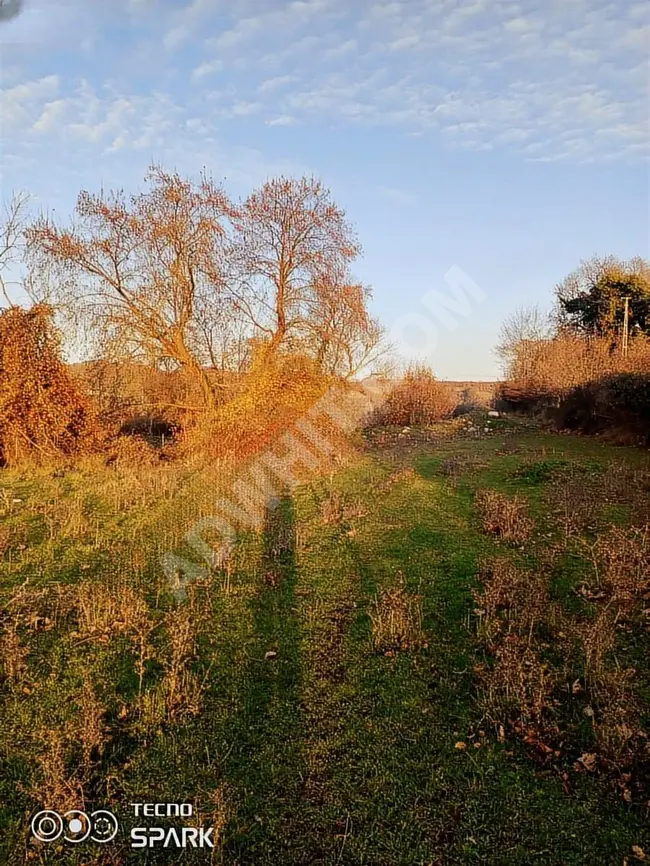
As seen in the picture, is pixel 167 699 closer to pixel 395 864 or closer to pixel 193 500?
pixel 395 864

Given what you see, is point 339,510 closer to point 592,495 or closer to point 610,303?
point 592,495

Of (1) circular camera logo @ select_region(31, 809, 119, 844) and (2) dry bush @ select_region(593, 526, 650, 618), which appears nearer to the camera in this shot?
(1) circular camera logo @ select_region(31, 809, 119, 844)

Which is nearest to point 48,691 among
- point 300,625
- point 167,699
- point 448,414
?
point 167,699

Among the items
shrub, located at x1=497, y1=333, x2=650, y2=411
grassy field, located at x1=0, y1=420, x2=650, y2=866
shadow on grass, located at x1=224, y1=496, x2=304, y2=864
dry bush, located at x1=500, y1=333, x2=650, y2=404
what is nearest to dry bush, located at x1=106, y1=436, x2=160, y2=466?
grassy field, located at x1=0, y1=420, x2=650, y2=866

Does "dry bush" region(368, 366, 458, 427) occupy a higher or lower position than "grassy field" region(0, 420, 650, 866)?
higher

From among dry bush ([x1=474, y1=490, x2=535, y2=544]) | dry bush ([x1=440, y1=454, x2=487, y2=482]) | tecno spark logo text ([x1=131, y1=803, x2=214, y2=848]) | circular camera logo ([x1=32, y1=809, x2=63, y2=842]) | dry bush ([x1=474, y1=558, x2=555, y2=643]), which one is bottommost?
tecno spark logo text ([x1=131, y1=803, x2=214, y2=848])

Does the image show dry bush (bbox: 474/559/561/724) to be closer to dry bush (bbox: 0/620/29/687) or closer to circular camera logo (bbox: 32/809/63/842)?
circular camera logo (bbox: 32/809/63/842)

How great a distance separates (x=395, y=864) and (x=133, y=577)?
163 inches

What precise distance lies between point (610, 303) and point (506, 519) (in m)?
23.1

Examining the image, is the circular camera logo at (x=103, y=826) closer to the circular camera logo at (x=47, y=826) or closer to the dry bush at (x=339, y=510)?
the circular camera logo at (x=47, y=826)

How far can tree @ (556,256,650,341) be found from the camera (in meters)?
25.1

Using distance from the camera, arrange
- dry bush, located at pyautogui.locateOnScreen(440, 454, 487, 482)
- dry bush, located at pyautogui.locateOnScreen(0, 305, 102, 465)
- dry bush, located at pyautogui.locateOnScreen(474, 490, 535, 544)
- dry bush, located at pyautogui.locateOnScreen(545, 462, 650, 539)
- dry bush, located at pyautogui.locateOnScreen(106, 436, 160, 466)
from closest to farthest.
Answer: dry bush, located at pyautogui.locateOnScreen(474, 490, 535, 544) < dry bush, located at pyautogui.locateOnScreen(545, 462, 650, 539) < dry bush, located at pyautogui.locateOnScreen(440, 454, 487, 482) < dry bush, located at pyautogui.locateOnScreen(0, 305, 102, 465) < dry bush, located at pyautogui.locateOnScreen(106, 436, 160, 466)

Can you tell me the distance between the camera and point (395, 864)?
2.47 m

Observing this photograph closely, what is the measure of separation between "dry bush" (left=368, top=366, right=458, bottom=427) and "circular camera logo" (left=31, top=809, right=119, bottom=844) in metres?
22.4
